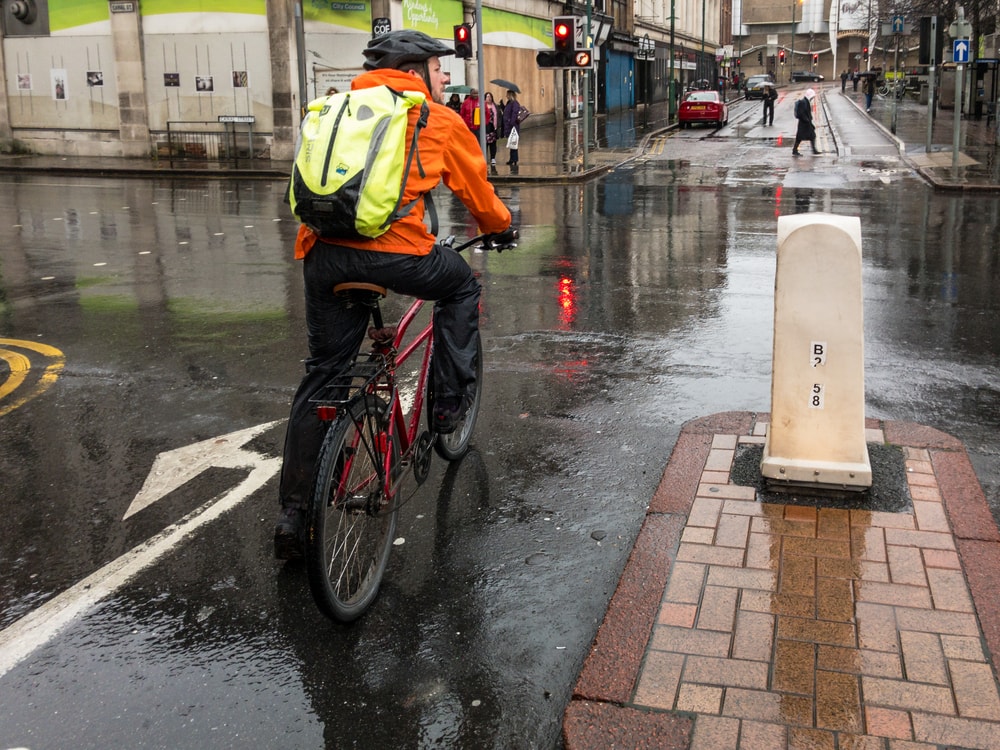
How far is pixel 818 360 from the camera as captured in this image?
4.65 meters

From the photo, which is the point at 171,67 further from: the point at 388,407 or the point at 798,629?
the point at 798,629

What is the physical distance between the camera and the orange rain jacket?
3.79 m

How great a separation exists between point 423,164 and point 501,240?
1.04 metres

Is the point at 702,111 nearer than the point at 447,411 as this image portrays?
No

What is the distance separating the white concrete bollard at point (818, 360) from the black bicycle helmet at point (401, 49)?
68.3 inches

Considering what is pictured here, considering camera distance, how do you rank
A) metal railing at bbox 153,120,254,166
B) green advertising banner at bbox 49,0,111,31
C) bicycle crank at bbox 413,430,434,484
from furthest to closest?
green advertising banner at bbox 49,0,111,31
metal railing at bbox 153,120,254,166
bicycle crank at bbox 413,430,434,484

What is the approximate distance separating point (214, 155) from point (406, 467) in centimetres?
2722

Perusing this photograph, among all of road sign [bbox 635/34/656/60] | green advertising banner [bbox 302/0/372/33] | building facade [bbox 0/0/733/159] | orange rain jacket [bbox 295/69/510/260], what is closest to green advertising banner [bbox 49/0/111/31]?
building facade [bbox 0/0/733/159]

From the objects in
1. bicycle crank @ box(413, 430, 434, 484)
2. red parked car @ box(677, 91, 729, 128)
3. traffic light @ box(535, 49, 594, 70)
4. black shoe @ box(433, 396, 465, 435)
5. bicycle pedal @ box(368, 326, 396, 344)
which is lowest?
bicycle crank @ box(413, 430, 434, 484)

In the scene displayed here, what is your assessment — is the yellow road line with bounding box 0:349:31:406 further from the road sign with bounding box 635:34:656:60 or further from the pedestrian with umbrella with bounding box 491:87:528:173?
the road sign with bounding box 635:34:656:60

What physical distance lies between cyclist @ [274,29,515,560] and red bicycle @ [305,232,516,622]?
0.09 meters

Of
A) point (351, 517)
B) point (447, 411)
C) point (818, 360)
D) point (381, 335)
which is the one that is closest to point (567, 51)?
point (818, 360)

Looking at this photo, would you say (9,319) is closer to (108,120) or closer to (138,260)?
(138,260)

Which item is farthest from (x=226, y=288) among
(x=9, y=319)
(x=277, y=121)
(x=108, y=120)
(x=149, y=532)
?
(x=108, y=120)
